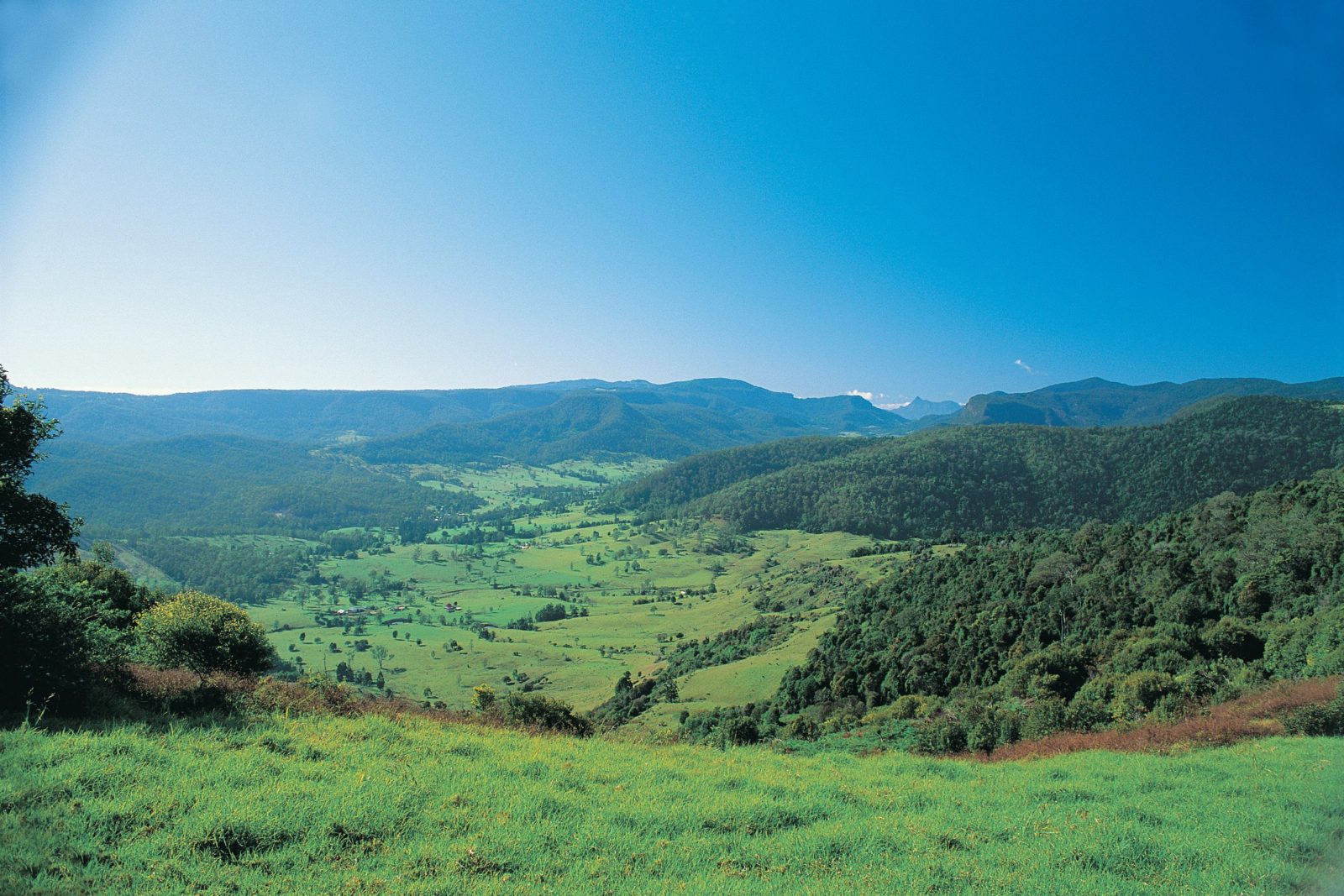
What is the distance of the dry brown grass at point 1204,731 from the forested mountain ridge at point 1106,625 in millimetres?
2284

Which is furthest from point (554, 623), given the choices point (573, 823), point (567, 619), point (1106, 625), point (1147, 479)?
point (1147, 479)

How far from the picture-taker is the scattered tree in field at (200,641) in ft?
48.8

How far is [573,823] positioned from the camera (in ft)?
26.9

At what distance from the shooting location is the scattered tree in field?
1487 cm

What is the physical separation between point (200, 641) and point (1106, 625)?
163 feet

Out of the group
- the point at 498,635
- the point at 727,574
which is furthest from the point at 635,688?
the point at 727,574

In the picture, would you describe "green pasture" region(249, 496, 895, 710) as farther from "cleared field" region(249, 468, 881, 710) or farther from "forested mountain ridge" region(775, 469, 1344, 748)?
"forested mountain ridge" region(775, 469, 1344, 748)

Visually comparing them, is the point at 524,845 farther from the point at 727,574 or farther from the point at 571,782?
the point at 727,574

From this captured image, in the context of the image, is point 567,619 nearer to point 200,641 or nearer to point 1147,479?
point 200,641

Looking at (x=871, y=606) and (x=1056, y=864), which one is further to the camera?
(x=871, y=606)

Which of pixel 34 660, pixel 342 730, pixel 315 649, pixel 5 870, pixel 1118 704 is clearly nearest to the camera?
pixel 5 870

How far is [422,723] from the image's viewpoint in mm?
13367

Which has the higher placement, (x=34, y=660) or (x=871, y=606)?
(x=34, y=660)

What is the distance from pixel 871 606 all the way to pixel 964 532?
120737 millimetres
